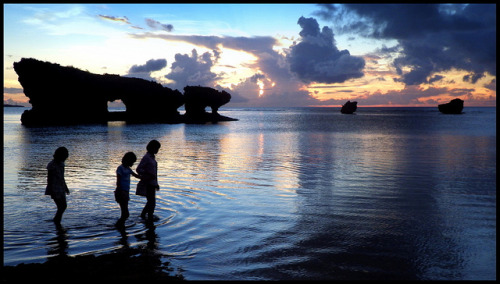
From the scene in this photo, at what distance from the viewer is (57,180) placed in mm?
7418

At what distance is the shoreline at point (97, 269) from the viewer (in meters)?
4.72

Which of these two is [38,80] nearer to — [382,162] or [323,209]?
[382,162]

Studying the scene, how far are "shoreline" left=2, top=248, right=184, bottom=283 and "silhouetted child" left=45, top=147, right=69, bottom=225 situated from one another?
1.91 m

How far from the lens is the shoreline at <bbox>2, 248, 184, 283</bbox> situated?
4.72 meters

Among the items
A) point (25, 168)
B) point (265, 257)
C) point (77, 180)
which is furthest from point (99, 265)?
point (25, 168)

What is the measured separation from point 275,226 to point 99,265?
3432 mm

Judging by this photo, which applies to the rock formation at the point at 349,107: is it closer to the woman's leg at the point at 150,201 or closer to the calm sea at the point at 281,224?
the calm sea at the point at 281,224

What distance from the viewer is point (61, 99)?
7544 centimetres

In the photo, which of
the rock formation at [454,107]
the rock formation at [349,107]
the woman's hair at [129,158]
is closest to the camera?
the woman's hair at [129,158]

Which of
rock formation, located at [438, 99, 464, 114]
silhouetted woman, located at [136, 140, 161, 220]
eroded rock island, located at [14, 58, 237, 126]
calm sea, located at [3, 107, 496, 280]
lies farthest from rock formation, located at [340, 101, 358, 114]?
silhouetted woman, located at [136, 140, 161, 220]

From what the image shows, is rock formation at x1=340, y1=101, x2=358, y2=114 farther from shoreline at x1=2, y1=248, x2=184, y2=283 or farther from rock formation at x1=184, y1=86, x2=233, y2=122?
shoreline at x1=2, y1=248, x2=184, y2=283

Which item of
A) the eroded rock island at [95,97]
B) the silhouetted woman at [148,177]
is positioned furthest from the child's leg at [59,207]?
the eroded rock island at [95,97]

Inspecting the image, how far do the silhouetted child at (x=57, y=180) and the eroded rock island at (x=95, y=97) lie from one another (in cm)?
6503

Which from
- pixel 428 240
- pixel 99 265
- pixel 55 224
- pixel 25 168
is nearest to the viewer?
pixel 99 265
